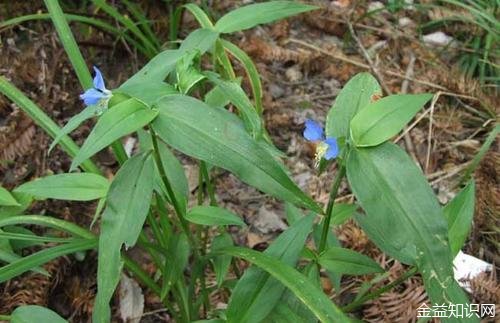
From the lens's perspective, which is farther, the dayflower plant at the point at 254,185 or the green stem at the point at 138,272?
the green stem at the point at 138,272

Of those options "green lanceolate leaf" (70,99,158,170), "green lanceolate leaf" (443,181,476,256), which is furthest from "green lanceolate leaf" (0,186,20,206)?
"green lanceolate leaf" (443,181,476,256)

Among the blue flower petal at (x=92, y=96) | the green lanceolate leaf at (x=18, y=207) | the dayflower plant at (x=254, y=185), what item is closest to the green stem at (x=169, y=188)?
the dayflower plant at (x=254, y=185)

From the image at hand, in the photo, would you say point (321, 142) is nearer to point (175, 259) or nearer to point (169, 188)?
point (169, 188)

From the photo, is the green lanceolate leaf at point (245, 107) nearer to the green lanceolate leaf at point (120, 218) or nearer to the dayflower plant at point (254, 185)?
the dayflower plant at point (254, 185)

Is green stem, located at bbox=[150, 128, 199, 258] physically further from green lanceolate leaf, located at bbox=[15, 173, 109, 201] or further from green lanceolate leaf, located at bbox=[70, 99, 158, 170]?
green lanceolate leaf, located at bbox=[15, 173, 109, 201]

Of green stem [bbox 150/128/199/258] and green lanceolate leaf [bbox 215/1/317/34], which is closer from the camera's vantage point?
green stem [bbox 150/128/199/258]

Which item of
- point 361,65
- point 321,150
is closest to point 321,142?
point 321,150

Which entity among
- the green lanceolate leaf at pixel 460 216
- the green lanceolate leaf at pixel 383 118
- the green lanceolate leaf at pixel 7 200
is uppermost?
the green lanceolate leaf at pixel 383 118
